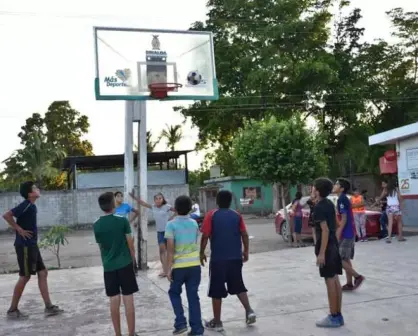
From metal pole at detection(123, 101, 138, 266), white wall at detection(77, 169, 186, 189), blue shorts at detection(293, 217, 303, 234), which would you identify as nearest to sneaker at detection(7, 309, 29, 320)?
metal pole at detection(123, 101, 138, 266)

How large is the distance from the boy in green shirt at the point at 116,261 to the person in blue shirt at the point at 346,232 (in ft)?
10.1

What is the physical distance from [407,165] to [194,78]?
9048 millimetres

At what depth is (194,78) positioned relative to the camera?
438 inches

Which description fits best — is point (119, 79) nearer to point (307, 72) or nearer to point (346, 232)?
point (346, 232)

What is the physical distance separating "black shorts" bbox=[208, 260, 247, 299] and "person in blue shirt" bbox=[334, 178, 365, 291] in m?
1.97

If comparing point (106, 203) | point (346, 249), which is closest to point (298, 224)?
point (346, 249)

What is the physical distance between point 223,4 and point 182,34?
71.8 feet

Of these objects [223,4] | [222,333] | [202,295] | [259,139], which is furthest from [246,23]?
[222,333]

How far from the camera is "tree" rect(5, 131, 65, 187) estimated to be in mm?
37031

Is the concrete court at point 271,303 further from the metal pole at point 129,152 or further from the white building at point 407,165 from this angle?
the white building at point 407,165

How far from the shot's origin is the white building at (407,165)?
54.4 feet

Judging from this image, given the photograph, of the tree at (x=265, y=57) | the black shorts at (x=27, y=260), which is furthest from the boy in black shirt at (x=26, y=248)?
the tree at (x=265, y=57)

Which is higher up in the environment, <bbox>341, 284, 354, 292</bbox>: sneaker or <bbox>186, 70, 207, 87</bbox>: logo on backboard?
<bbox>186, 70, 207, 87</bbox>: logo on backboard

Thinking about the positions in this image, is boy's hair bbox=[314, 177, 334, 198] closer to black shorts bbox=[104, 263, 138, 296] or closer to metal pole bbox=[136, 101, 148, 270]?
black shorts bbox=[104, 263, 138, 296]
